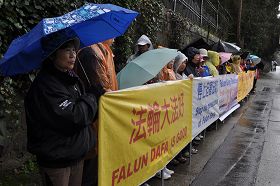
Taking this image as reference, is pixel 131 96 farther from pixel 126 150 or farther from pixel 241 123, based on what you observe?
Result: pixel 241 123

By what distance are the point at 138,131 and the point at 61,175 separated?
934 millimetres

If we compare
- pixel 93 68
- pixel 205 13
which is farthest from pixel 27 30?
pixel 205 13

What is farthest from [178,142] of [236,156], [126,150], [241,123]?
[241,123]

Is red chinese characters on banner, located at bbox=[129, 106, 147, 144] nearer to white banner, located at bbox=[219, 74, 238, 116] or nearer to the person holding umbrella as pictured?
the person holding umbrella

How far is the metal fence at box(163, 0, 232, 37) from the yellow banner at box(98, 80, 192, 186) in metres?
8.51

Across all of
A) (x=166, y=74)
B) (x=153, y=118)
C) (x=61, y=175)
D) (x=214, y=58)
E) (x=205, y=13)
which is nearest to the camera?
(x=61, y=175)

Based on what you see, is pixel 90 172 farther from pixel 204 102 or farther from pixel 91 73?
pixel 204 102

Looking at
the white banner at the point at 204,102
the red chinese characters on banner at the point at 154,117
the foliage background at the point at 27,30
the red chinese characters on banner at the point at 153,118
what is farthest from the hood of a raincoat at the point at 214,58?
the red chinese characters on banner at the point at 153,118

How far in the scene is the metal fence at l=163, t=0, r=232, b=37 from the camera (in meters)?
14.2

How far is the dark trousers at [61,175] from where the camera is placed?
2.68 metres

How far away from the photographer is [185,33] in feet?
44.8

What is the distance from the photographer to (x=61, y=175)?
2684 mm

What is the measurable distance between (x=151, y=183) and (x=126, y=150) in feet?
5.64

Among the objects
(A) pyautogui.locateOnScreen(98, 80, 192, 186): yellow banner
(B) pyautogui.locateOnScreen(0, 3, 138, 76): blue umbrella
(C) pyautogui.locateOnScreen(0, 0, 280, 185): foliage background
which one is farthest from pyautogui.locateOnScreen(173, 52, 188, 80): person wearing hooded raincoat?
(B) pyautogui.locateOnScreen(0, 3, 138, 76): blue umbrella
